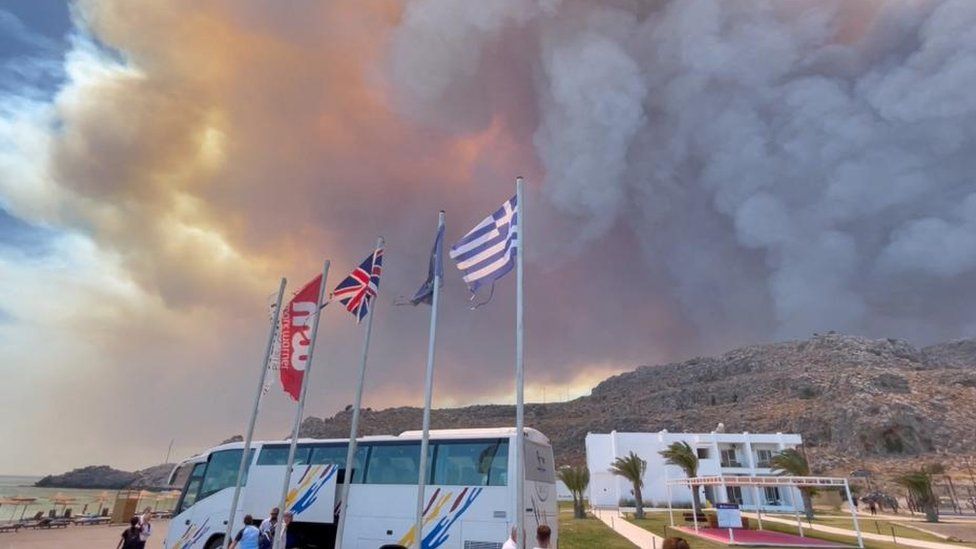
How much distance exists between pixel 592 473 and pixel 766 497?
20.9 meters

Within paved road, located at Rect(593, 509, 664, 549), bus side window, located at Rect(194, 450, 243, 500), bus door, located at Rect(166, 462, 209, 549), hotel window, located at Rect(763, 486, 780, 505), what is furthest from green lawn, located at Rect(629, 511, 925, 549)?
hotel window, located at Rect(763, 486, 780, 505)

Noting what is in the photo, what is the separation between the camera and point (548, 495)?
1374cm

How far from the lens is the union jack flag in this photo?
14.6m

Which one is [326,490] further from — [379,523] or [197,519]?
[197,519]

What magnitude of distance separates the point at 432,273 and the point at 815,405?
135 m

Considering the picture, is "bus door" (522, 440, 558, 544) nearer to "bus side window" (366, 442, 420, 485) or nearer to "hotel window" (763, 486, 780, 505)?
"bus side window" (366, 442, 420, 485)

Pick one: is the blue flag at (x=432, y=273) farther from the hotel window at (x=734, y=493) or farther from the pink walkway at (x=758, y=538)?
the hotel window at (x=734, y=493)

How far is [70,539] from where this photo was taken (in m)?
25.8

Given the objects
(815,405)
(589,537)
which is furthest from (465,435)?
(815,405)

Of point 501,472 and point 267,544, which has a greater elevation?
point 501,472

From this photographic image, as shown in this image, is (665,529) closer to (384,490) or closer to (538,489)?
(538,489)

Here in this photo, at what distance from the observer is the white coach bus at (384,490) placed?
1270 centimetres

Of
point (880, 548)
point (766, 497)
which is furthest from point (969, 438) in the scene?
point (880, 548)

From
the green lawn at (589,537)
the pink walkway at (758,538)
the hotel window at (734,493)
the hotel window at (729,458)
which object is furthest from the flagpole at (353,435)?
the hotel window at (729,458)
